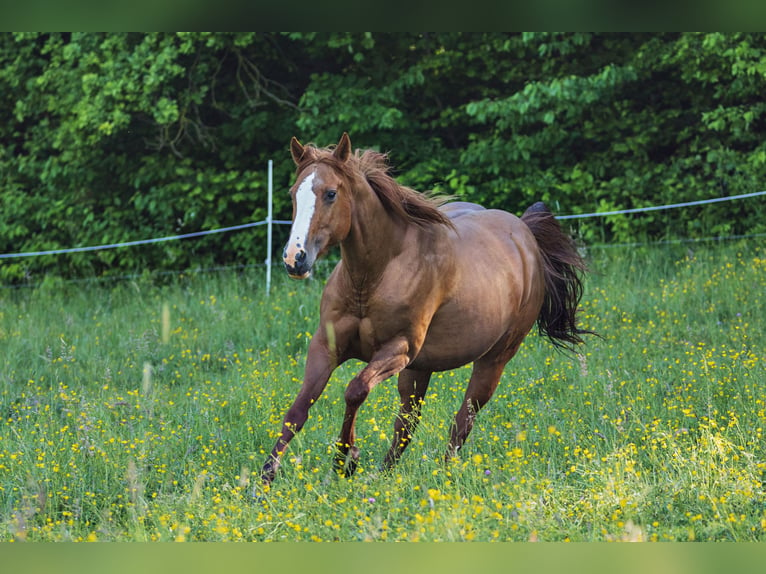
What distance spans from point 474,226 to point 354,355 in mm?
1276

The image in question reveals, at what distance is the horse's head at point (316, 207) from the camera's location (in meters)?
4.39

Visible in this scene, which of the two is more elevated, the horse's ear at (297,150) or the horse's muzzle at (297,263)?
the horse's ear at (297,150)

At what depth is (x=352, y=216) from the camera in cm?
496

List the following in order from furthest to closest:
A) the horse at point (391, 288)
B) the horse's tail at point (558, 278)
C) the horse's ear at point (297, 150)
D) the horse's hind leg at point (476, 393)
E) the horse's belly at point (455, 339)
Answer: the horse's tail at point (558, 278) < the horse's hind leg at point (476, 393) < the horse's belly at point (455, 339) < the horse's ear at point (297, 150) < the horse at point (391, 288)

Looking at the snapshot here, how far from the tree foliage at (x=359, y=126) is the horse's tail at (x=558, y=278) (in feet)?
18.3

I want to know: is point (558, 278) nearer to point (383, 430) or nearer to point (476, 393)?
point (476, 393)

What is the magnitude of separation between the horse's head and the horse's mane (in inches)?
0.4

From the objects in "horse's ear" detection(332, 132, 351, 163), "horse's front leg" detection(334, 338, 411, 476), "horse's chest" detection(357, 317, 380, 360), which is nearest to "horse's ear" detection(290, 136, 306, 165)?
"horse's ear" detection(332, 132, 351, 163)

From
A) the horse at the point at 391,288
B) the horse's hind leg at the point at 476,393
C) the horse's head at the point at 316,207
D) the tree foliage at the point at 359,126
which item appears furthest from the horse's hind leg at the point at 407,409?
the tree foliage at the point at 359,126

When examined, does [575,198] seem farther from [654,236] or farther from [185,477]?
[185,477]

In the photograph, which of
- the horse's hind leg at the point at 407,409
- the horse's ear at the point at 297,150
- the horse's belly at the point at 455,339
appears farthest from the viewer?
the horse's hind leg at the point at 407,409

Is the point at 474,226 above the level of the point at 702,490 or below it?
above

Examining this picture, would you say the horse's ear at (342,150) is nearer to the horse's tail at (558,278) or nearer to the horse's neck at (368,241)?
the horse's neck at (368,241)

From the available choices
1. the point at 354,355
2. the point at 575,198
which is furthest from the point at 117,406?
the point at 575,198
